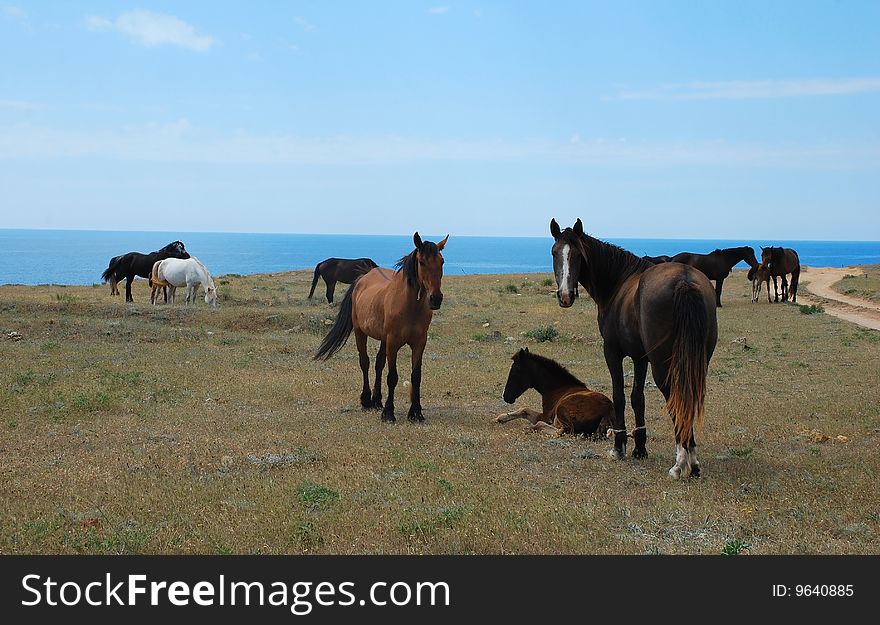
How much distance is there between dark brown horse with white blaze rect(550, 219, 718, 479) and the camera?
26.3 feet

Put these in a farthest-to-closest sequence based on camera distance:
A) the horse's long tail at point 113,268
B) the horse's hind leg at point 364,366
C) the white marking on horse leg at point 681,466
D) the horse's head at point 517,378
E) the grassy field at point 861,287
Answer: the grassy field at point 861,287 → the horse's long tail at point 113,268 → the horse's hind leg at point 364,366 → the horse's head at point 517,378 → the white marking on horse leg at point 681,466

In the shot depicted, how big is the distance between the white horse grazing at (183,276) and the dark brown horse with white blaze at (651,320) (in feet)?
63.4

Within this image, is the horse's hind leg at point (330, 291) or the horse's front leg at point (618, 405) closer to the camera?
the horse's front leg at point (618, 405)

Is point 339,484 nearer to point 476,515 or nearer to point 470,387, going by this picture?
point 476,515

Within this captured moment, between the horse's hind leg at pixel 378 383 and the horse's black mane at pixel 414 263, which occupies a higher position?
the horse's black mane at pixel 414 263

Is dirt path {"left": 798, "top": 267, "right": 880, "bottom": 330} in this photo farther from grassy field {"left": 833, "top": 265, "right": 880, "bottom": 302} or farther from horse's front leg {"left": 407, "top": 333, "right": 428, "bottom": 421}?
horse's front leg {"left": 407, "top": 333, "right": 428, "bottom": 421}

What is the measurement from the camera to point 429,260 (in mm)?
11016

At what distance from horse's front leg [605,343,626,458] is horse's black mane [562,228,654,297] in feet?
2.26

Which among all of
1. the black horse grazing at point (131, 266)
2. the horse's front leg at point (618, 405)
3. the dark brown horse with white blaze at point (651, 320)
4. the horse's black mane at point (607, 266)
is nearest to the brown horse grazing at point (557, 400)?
the horse's front leg at point (618, 405)

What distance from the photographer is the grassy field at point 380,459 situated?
632 centimetres

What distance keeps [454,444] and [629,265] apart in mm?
2808

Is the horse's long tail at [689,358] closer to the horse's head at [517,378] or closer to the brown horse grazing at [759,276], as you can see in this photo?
the horse's head at [517,378]
